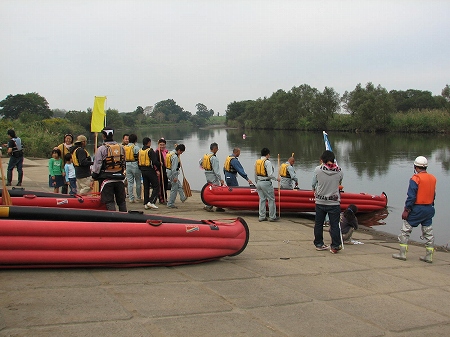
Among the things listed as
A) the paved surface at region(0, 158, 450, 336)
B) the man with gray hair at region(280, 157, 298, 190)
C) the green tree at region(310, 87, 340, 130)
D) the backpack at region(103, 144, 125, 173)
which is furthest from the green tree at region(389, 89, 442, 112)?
the paved surface at region(0, 158, 450, 336)

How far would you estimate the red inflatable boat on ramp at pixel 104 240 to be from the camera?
530 centimetres

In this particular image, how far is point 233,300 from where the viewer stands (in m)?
5.16

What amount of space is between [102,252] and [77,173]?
19.1 ft

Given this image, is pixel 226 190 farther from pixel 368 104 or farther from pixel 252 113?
pixel 252 113

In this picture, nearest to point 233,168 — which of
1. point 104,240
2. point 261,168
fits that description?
point 261,168

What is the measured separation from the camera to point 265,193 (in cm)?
1119

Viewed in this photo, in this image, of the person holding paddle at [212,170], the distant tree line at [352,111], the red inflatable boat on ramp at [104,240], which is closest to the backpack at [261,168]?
the person holding paddle at [212,170]

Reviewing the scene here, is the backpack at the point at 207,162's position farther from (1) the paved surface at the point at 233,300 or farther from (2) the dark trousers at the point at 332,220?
(1) the paved surface at the point at 233,300

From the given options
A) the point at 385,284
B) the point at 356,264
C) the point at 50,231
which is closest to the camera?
the point at 50,231

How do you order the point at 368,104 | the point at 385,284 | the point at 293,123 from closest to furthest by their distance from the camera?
the point at 385,284, the point at 368,104, the point at 293,123

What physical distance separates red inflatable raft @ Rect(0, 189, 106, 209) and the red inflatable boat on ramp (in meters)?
1.96

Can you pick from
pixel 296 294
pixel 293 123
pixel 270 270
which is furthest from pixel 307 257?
pixel 293 123

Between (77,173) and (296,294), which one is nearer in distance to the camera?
(296,294)

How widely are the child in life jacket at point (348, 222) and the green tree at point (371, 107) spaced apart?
212 feet
